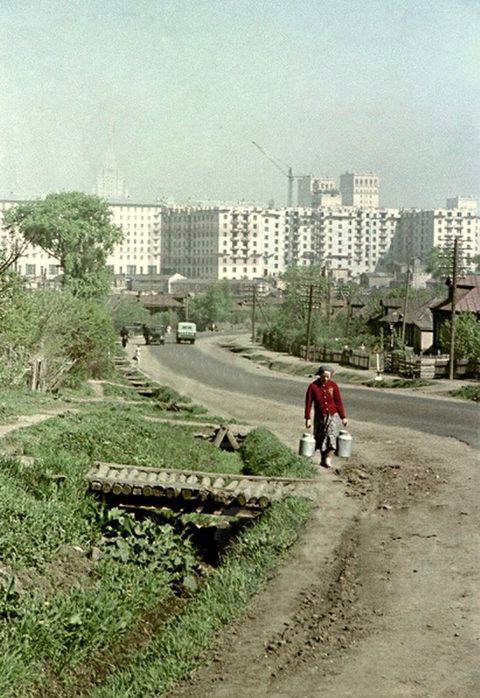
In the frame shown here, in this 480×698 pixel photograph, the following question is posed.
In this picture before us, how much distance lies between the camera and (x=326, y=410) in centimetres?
1644

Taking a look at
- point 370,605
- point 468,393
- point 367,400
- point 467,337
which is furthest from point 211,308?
point 370,605

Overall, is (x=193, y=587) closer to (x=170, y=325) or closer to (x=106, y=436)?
(x=106, y=436)

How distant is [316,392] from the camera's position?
1636cm

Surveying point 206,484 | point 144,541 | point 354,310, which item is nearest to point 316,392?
point 206,484

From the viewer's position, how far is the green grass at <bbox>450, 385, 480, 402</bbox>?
115 feet

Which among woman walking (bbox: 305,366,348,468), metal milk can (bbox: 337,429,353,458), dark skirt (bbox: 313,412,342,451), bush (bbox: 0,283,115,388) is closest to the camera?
woman walking (bbox: 305,366,348,468)

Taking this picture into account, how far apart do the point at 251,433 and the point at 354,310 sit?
64.6 meters

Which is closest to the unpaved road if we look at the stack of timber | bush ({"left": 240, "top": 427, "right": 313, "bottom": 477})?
bush ({"left": 240, "top": 427, "right": 313, "bottom": 477})

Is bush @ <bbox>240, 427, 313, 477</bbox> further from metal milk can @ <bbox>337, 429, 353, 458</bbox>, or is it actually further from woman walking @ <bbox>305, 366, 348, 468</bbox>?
metal milk can @ <bbox>337, 429, 353, 458</bbox>

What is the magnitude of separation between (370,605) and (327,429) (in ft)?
22.9

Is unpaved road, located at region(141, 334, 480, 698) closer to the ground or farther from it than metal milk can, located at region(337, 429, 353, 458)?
closer to the ground

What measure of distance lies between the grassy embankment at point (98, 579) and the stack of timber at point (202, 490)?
0.36 meters

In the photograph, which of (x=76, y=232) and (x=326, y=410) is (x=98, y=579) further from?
(x=76, y=232)

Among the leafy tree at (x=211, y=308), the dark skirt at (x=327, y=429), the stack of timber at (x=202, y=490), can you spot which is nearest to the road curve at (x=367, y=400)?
the dark skirt at (x=327, y=429)
